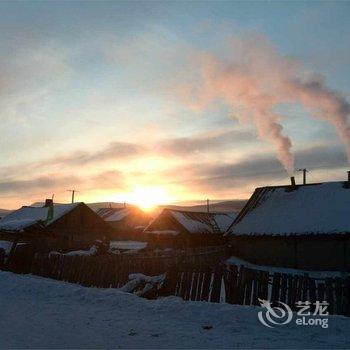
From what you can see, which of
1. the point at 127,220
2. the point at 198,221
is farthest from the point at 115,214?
the point at 198,221

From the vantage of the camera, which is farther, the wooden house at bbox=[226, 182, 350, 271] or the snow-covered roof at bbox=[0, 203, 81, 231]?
the snow-covered roof at bbox=[0, 203, 81, 231]

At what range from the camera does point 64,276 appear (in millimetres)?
17516

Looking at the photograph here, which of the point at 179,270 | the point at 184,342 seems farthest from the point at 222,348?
the point at 179,270

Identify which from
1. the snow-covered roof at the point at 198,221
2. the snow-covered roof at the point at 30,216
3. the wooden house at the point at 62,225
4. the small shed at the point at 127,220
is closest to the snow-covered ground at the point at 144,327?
the snow-covered roof at the point at 30,216

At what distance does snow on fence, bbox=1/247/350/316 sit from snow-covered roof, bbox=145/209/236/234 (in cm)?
2062

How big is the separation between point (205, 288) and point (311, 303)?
3.07 meters

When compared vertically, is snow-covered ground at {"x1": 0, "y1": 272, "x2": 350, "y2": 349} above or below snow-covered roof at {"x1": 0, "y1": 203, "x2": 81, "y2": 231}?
below

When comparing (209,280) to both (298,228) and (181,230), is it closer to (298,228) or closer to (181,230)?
(298,228)

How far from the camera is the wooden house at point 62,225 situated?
35406 mm

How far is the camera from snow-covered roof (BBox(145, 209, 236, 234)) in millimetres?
39156

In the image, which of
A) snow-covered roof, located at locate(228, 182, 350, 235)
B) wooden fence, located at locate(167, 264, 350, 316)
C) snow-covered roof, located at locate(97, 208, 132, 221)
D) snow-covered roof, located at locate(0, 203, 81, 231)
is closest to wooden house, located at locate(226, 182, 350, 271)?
snow-covered roof, located at locate(228, 182, 350, 235)

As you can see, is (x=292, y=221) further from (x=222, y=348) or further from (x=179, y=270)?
(x=222, y=348)

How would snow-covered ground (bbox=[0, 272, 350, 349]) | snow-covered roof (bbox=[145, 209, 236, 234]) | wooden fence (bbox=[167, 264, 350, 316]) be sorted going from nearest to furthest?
snow-covered ground (bbox=[0, 272, 350, 349]) → wooden fence (bbox=[167, 264, 350, 316]) → snow-covered roof (bbox=[145, 209, 236, 234])

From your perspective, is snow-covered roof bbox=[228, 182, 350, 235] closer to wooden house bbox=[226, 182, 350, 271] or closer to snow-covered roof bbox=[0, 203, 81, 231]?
wooden house bbox=[226, 182, 350, 271]
